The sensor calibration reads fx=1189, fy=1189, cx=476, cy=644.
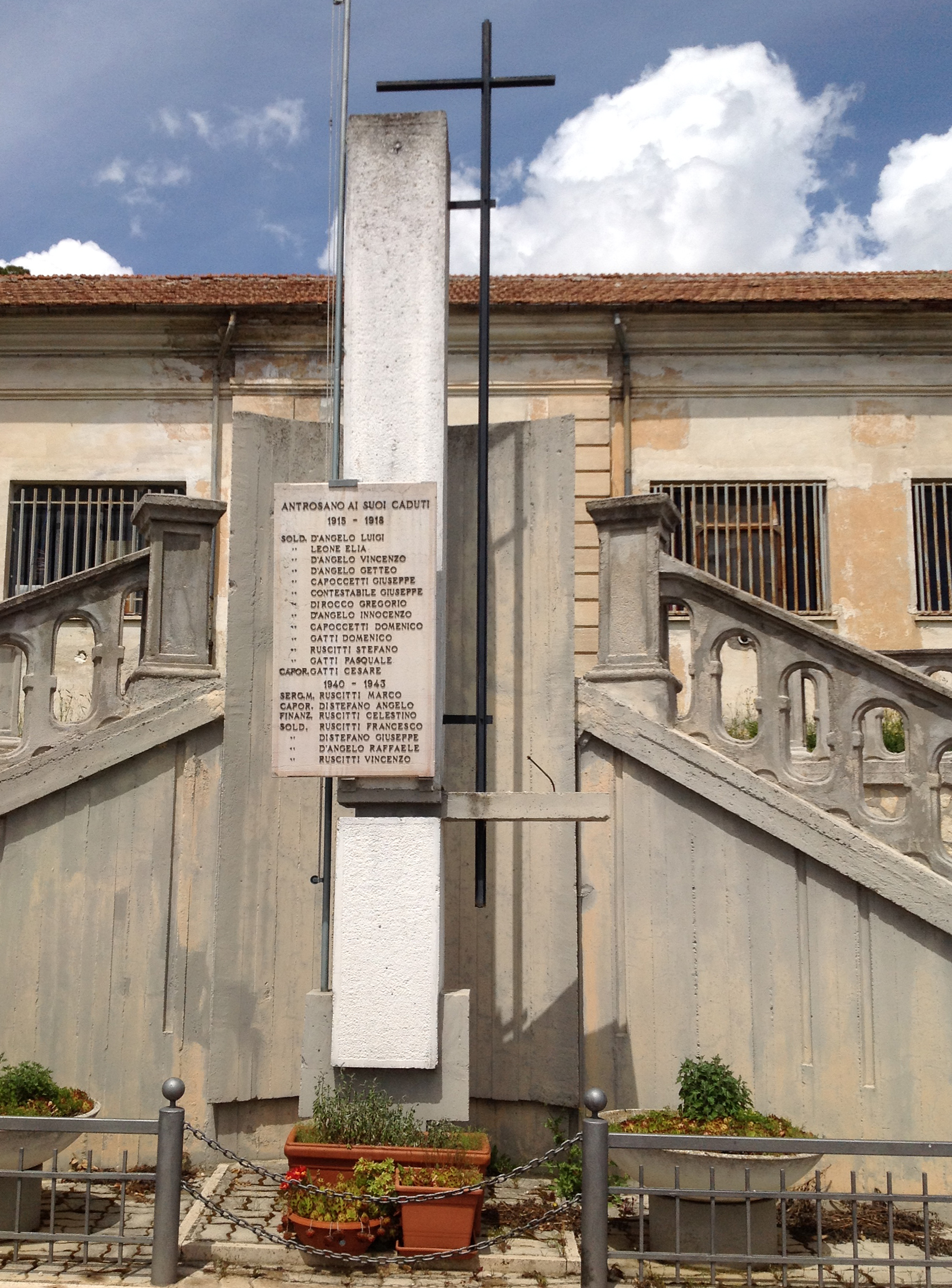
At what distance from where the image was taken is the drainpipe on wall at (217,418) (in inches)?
591

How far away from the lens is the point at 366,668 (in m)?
5.82

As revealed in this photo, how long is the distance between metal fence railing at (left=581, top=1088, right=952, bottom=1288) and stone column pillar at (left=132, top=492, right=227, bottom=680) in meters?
3.67

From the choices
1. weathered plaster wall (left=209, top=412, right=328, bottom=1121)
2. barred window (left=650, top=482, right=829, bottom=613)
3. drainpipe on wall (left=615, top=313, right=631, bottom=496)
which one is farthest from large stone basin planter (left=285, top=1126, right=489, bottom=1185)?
Result: drainpipe on wall (left=615, top=313, right=631, bottom=496)

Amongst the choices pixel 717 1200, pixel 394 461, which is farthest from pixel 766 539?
pixel 717 1200

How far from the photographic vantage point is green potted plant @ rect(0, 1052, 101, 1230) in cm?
545

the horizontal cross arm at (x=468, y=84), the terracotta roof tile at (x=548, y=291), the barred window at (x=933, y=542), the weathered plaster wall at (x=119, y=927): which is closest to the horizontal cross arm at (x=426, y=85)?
the horizontal cross arm at (x=468, y=84)

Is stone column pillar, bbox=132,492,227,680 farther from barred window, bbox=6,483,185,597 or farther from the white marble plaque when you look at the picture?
barred window, bbox=6,483,185,597

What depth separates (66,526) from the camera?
49.7ft

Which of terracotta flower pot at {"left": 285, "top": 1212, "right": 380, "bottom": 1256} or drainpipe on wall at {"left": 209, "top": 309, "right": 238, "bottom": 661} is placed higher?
drainpipe on wall at {"left": 209, "top": 309, "right": 238, "bottom": 661}

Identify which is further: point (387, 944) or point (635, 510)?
point (635, 510)

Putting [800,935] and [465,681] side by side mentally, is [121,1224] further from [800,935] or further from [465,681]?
[800,935]

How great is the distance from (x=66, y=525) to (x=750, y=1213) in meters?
12.4

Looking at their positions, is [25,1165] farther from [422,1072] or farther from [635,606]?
[635,606]

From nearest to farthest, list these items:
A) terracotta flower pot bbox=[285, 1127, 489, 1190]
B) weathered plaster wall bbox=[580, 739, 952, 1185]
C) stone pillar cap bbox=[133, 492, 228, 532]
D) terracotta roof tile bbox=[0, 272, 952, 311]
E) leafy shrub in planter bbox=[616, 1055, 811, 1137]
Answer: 1. terracotta flower pot bbox=[285, 1127, 489, 1190]
2. leafy shrub in planter bbox=[616, 1055, 811, 1137]
3. weathered plaster wall bbox=[580, 739, 952, 1185]
4. stone pillar cap bbox=[133, 492, 228, 532]
5. terracotta roof tile bbox=[0, 272, 952, 311]
